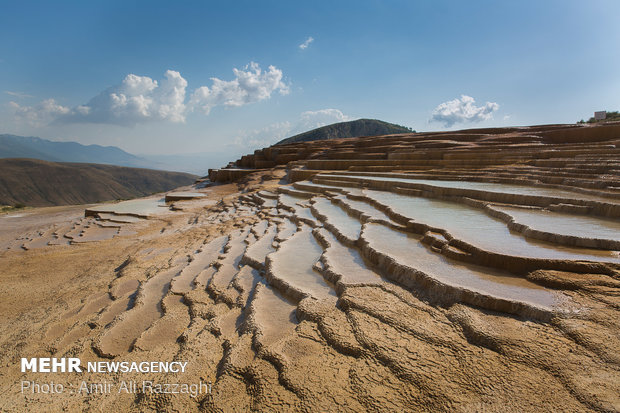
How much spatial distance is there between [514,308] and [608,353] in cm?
45

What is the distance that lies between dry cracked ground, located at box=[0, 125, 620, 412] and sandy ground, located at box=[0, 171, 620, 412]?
0.03 ft

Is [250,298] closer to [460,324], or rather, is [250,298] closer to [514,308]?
[460,324]

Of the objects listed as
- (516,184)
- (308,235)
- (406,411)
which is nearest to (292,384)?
(406,411)

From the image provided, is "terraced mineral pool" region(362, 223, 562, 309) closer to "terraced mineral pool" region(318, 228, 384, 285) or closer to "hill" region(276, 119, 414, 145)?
"terraced mineral pool" region(318, 228, 384, 285)

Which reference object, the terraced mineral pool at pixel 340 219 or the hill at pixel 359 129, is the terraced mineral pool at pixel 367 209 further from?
the hill at pixel 359 129

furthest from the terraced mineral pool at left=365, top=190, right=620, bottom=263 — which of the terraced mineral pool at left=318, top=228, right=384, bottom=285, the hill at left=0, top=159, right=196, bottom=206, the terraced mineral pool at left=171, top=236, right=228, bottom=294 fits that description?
the hill at left=0, top=159, right=196, bottom=206

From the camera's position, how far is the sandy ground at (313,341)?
4.94 ft

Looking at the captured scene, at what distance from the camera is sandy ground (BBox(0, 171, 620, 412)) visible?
59.3 inches

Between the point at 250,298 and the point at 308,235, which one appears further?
the point at 308,235

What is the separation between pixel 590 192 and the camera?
4.79 metres

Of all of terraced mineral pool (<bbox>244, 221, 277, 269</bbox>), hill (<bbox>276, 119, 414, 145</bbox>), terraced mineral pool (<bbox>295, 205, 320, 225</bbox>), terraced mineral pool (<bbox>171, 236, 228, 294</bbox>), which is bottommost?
terraced mineral pool (<bbox>171, 236, 228, 294</bbox>)

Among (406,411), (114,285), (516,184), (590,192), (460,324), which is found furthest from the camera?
(516,184)

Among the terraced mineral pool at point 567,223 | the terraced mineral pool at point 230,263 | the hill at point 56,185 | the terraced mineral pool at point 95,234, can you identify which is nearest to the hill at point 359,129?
the hill at point 56,185

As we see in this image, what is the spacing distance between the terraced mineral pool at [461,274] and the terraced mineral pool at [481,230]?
0.31 metres
